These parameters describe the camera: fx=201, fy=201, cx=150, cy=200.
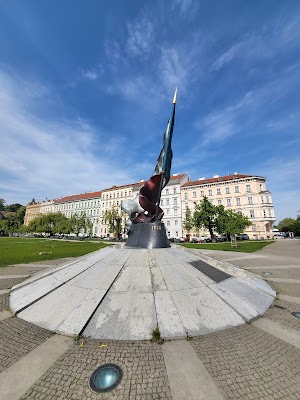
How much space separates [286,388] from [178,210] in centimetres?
5707

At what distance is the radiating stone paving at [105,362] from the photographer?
2.84 m

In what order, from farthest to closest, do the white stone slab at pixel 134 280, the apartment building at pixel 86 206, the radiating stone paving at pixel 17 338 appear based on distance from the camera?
the apartment building at pixel 86 206
the white stone slab at pixel 134 280
the radiating stone paving at pixel 17 338

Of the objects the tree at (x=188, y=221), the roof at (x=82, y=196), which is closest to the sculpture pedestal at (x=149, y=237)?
the tree at (x=188, y=221)

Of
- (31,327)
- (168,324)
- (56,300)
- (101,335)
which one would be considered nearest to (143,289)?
(168,324)

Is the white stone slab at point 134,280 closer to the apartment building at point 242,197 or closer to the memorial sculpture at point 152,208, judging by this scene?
the memorial sculpture at point 152,208

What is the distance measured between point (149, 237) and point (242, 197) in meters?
50.6

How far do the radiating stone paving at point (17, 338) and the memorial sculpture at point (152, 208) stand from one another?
589cm

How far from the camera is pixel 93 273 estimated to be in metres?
6.82

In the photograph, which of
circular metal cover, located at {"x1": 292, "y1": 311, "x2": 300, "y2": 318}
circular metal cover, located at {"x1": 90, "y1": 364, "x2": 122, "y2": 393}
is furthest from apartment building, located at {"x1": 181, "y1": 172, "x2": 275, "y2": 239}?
circular metal cover, located at {"x1": 90, "y1": 364, "x2": 122, "y2": 393}

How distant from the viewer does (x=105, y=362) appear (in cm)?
352

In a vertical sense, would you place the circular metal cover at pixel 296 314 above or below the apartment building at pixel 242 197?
below

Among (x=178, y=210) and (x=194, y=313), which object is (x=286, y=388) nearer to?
(x=194, y=313)

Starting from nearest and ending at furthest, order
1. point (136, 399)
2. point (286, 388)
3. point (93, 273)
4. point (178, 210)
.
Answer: point (136, 399) < point (286, 388) < point (93, 273) < point (178, 210)

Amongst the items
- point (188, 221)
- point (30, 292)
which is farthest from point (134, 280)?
point (188, 221)
